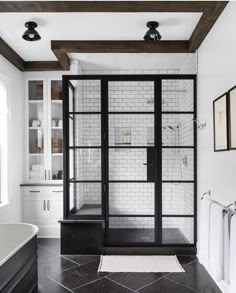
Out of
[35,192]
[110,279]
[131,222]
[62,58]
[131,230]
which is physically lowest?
[110,279]

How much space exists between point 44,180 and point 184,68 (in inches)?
116

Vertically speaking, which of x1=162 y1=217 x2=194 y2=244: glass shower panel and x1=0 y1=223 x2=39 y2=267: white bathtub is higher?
x1=0 y1=223 x2=39 y2=267: white bathtub

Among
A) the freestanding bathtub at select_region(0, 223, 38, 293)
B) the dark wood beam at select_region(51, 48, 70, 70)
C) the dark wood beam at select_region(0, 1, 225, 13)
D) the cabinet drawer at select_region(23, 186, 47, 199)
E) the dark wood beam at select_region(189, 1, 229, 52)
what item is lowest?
the freestanding bathtub at select_region(0, 223, 38, 293)

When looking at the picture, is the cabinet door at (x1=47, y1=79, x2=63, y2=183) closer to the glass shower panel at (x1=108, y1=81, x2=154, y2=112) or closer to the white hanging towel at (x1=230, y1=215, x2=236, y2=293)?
the glass shower panel at (x1=108, y1=81, x2=154, y2=112)

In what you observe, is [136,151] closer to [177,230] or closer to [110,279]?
[177,230]

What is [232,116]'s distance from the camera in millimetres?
2625

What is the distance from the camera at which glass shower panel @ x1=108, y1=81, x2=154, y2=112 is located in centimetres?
410

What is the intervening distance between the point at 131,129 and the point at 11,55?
2078 millimetres

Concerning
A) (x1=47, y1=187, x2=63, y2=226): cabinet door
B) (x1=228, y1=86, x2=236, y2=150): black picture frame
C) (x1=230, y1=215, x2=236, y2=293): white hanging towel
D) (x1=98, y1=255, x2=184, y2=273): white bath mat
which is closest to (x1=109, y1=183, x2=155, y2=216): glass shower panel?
(x1=98, y1=255, x2=184, y2=273): white bath mat

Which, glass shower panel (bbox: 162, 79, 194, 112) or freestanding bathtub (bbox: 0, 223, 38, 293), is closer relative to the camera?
freestanding bathtub (bbox: 0, 223, 38, 293)

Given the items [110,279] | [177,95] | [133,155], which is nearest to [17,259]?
[110,279]

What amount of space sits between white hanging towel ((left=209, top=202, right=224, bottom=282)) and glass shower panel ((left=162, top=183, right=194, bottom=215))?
49.2 inches

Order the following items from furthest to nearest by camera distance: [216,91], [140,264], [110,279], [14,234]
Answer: [140,264] → [110,279] → [216,91] → [14,234]

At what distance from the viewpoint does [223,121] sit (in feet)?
9.41
